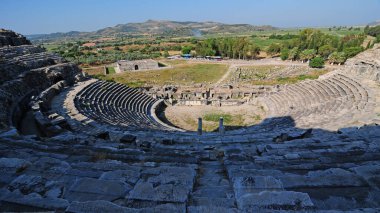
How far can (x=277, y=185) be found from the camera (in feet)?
13.6

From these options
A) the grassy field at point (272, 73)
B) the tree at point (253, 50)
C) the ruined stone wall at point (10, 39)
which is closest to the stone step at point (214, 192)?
the ruined stone wall at point (10, 39)

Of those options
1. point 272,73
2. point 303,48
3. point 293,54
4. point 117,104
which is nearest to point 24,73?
point 117,104

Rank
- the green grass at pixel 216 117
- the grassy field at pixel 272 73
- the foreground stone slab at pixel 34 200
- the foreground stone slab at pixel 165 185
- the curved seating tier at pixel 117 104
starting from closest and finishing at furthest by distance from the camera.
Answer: the foreground stone slab at pixel 34 200 < the foreground stone slab at pixel 165 185 < the curved seating tier at pixel 117 104 < the green grass at pixel 216 117 < the grassy field at pixel 272 73

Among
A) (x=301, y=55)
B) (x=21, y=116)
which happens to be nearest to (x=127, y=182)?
(x=21, y=116)

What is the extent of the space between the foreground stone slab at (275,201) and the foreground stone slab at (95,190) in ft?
6.22

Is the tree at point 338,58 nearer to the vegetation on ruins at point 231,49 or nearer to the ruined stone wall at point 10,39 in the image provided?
the vegetation on ruins at point 231,49

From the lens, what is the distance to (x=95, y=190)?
4102mm

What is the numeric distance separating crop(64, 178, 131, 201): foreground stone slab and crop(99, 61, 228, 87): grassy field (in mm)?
35630

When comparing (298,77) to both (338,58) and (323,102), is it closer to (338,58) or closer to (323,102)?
(338,58)

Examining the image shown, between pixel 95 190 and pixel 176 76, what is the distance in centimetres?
4154

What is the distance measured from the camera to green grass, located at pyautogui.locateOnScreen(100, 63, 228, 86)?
42000mm

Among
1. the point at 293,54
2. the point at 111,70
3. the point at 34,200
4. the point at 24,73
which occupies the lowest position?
the point at 111,70

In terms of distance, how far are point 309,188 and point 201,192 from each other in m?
1.75

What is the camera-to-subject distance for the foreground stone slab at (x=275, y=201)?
11.5ft
